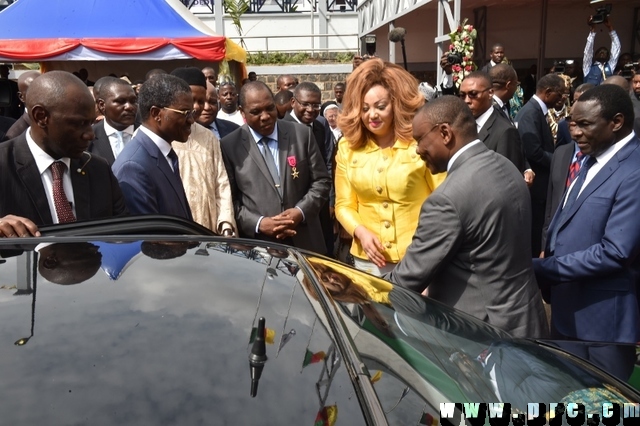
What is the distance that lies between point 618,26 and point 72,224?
15212 mm

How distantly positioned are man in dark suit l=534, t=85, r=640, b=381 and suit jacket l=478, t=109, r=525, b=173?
1.63 meters

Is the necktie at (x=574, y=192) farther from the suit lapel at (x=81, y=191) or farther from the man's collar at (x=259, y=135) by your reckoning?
the suit lapel at (x=81, y=191)

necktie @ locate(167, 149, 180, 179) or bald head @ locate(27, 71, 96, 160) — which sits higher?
bald head @ locate(27, 71, 96, 160)

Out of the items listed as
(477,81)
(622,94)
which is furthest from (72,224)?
(477,81)

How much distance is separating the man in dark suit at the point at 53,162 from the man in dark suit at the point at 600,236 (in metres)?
2.09

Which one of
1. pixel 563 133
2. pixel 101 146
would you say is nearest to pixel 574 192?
pixel 563 133

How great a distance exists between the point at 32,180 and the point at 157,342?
1674mm

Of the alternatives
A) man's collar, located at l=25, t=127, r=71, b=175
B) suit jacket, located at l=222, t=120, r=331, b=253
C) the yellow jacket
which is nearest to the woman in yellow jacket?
the yellow jacket

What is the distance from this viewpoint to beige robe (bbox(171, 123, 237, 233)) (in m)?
3.74

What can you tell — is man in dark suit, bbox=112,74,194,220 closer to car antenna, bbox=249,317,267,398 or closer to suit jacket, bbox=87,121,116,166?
suit jacket, bbox=87,121,116,166

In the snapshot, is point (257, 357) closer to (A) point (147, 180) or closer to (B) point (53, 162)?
(B) point (53, 162)

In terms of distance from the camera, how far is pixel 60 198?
8.89ft

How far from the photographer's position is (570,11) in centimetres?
1501

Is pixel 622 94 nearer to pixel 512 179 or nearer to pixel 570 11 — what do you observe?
pixel 512 179
